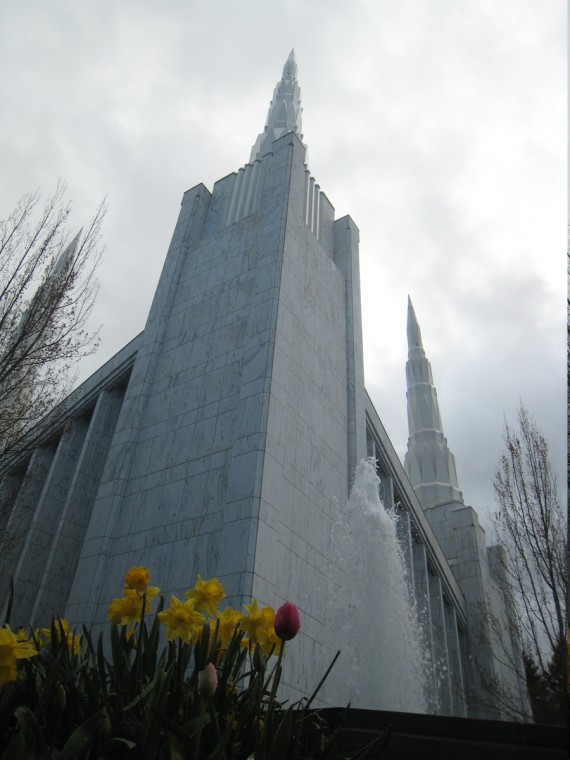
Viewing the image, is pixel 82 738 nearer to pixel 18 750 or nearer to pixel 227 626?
pixel 18 750

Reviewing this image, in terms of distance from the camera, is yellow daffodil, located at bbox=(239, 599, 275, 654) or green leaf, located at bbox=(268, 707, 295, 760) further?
yellow daffodil, located at bbox=(239, 599, 275, 654)

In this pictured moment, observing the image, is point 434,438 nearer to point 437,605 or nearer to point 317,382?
point 437,605

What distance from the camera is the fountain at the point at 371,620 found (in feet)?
27.0

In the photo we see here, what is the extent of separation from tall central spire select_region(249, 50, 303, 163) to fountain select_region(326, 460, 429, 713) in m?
14.0

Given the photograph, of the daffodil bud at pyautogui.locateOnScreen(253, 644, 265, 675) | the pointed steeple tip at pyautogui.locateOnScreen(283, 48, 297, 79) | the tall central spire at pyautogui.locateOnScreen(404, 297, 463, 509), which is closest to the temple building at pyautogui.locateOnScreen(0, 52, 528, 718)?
the daffodil bud at pyautogui.locateOnScreen(253, 644, 265, 675)

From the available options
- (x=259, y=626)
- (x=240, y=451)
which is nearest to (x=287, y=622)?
(x=259, y=626)

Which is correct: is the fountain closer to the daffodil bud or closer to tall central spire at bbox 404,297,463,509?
the daffodil bud

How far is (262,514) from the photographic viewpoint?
8570mm

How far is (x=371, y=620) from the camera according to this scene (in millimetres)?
8766

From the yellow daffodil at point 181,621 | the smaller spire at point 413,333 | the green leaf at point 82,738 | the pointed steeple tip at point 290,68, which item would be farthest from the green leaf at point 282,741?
the smaller spire at point 413,333

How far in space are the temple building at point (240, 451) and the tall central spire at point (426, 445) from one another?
8.29 m

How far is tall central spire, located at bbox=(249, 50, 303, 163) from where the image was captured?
69.2 ft

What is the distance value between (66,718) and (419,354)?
3464 cm

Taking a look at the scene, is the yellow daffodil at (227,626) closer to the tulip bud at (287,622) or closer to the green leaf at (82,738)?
the tulip bud at (287,622)
